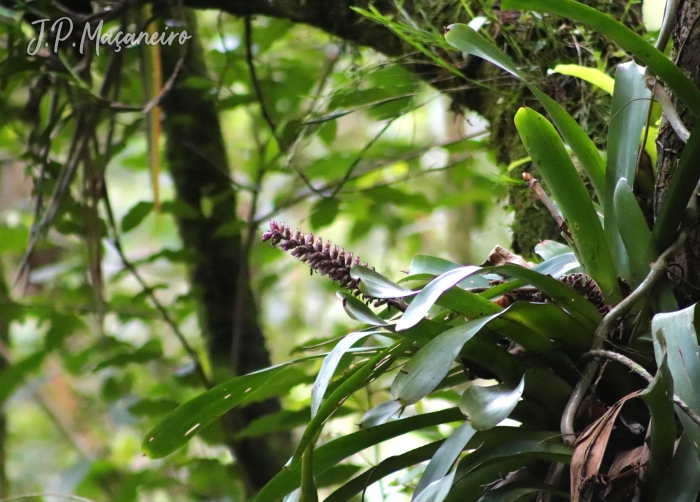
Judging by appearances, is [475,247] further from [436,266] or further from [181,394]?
[436,266]

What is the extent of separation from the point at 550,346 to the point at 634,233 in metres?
0.11

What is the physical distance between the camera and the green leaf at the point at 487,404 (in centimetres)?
46

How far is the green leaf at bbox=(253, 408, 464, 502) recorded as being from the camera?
0.58m

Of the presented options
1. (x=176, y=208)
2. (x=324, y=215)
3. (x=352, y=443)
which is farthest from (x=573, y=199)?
(x=176, y=208)

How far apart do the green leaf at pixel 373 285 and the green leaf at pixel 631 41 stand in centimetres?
24

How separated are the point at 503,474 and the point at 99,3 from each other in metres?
0.92

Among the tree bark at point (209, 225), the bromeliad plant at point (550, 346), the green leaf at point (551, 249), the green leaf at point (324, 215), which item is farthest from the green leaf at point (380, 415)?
the tree bark at point (209, 225)

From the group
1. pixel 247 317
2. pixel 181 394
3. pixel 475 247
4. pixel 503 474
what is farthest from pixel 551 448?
pixel 475 247

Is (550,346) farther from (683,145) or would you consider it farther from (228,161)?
(228,161)

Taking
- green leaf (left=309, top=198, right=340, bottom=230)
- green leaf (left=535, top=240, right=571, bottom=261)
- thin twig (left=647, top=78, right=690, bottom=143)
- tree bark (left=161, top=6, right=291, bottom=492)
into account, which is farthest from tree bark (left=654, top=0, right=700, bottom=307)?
tree bark (left=161, top=6, right=291, bottom=492)

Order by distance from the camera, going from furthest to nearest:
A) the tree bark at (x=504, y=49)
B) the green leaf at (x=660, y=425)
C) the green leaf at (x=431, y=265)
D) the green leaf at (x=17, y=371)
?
the green leaf at (x=17, y=371) → the tree bark at (x=504, y=49) → the green leaf at (x=431, y=265) → the green leaf at (x=660, y=425)

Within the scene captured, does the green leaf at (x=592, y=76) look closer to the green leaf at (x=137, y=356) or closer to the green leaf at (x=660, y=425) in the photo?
the green leaf at (x=660, y=425)

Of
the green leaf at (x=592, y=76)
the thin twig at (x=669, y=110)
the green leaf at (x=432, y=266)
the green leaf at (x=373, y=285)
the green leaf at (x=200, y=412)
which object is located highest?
the green leaf at (x=592, y=76)

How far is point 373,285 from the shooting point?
501mm
